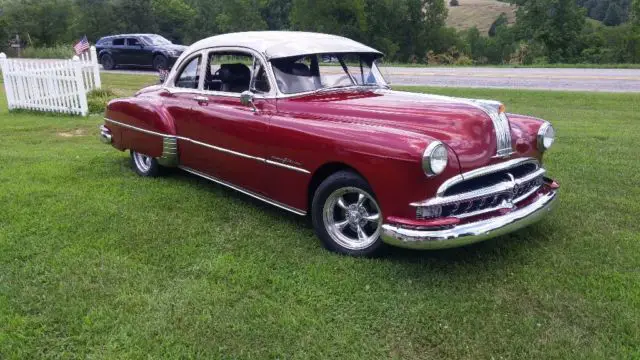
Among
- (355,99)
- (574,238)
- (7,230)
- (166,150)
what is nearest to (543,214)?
(574,238)

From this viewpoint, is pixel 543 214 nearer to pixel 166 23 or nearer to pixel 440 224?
pixel 440 224

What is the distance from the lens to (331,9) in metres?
41.4

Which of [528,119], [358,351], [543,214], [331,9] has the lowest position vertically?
[358,351]

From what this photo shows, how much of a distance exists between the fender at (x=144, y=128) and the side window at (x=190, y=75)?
347mm

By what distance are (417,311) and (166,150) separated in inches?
135

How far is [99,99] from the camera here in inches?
467

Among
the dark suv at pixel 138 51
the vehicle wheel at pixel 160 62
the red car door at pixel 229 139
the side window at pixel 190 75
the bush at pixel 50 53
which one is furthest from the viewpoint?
the bush at pixel 50 53

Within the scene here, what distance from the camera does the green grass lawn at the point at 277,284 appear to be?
3.12 metres

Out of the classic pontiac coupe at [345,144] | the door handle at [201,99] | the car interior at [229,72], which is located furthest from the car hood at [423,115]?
the door handle at [201,99]

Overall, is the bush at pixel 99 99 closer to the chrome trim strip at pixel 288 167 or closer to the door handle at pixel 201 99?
the door handle at pixel 201 99

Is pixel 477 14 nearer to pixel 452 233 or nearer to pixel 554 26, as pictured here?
pixel 554 26

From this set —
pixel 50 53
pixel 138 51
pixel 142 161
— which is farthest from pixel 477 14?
pixel 142 161

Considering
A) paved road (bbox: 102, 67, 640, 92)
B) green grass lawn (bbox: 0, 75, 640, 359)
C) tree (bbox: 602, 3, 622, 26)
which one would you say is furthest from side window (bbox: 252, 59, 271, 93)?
tree (bbox: 602, 3, 622, 26)

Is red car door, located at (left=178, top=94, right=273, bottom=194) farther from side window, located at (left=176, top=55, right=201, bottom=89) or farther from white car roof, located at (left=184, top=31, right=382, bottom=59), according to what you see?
white car roof, located at (left=184, top=31, right=382, bottom=59)
